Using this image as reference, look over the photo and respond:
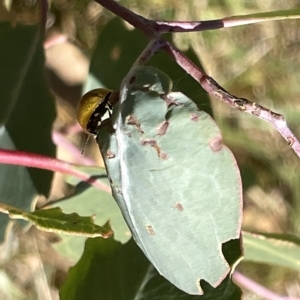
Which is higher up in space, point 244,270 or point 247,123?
point 247,123

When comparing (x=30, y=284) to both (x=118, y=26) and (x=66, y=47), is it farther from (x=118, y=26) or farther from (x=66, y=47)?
(x=118, y=26)

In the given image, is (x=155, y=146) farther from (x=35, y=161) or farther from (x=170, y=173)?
(x=35, y=161)

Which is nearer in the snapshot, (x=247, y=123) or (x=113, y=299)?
(x=113, y=299)

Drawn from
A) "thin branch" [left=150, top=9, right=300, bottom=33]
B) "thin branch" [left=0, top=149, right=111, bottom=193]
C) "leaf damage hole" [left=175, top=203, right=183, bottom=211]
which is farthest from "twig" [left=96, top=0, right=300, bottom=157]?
"thin branch" [left=0, top=149, right=111, bottom=193]

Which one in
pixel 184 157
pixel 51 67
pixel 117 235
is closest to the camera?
pixel 184 157

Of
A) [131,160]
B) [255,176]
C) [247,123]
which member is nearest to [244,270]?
[255,176]

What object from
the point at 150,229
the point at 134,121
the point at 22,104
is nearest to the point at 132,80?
the point at 134,121
